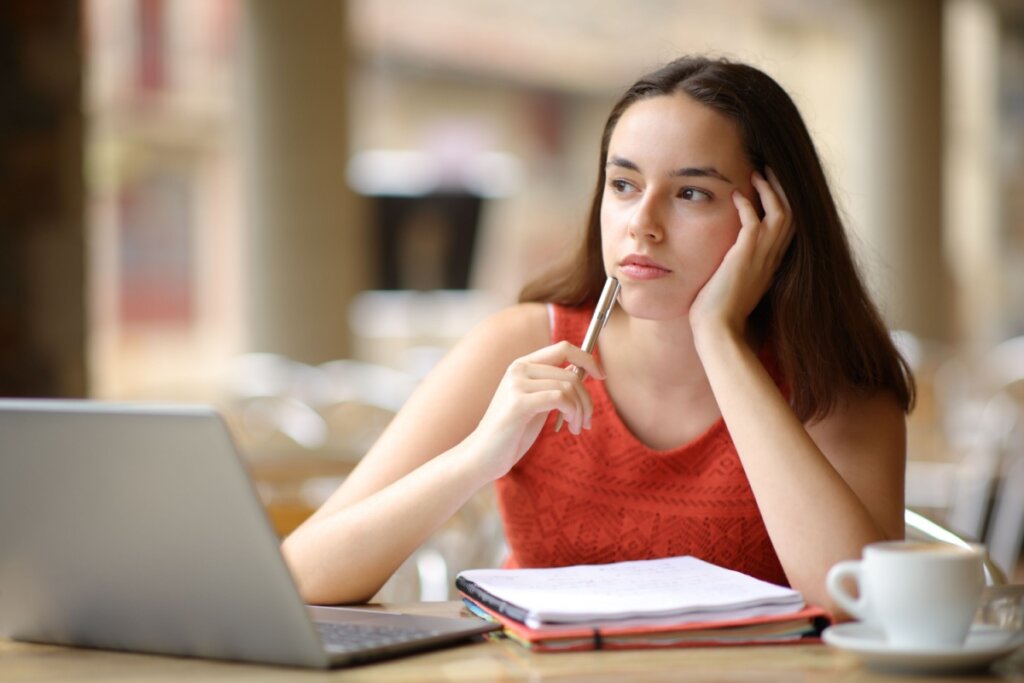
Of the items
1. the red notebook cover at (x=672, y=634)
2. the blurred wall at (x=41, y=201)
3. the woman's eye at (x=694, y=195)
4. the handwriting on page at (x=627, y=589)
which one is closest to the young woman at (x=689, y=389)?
the woman's eye at (x=694, y=195)

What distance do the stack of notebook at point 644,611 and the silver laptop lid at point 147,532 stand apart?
190mm

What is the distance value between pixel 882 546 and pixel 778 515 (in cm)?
34

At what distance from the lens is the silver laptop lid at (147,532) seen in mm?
979

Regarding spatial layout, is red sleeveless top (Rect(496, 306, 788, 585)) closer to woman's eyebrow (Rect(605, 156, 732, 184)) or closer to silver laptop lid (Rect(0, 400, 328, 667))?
woman's eyebrow (Rect(605, 156, 732, 184))

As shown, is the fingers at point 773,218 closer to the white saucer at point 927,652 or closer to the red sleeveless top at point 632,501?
the red sleeveless top at point 632,501

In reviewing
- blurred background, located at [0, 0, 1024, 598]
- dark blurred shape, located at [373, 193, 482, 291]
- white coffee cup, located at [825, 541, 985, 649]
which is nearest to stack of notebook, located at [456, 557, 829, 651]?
white coffee cup, located at [825, 541, 985, 649]

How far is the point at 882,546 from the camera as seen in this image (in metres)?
1.04

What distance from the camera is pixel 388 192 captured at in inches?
236

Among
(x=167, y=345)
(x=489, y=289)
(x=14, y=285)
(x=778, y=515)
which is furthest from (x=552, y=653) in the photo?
(x=489, y=289)

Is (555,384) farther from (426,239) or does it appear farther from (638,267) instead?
(426,239)

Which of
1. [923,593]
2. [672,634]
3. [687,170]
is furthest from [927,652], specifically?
[687,170]

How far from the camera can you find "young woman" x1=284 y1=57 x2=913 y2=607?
139 cm

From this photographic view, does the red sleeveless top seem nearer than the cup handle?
No

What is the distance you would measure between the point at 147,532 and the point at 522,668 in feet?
0.96
